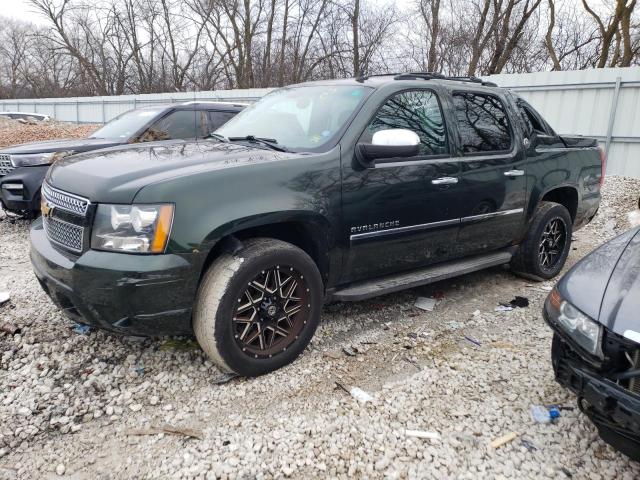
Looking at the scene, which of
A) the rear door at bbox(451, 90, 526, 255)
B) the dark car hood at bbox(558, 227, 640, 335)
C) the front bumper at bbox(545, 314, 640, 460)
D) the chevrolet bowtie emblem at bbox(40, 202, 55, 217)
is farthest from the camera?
the rear door at bbox(451, 90, 526, 255)

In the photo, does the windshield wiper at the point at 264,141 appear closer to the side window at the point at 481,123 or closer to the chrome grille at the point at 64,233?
the chrome grille at the point at 64,233

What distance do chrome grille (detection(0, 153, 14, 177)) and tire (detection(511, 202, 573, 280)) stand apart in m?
5.96

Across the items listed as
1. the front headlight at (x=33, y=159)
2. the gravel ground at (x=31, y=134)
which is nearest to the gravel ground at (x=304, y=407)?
the front headlight at (x=33, y=159)

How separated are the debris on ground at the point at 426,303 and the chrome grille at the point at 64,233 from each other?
2746 millimetres

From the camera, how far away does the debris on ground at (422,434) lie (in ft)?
8.17

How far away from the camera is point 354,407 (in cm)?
273

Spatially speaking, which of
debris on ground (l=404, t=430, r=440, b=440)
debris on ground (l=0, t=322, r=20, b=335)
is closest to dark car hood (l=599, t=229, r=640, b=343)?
debris on ground (l=404, t=430, r=440, b=440)

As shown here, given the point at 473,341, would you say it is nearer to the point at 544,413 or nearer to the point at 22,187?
the point at 544,413

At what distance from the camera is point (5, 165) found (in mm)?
5945

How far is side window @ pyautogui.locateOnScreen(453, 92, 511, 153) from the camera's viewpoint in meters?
3.93

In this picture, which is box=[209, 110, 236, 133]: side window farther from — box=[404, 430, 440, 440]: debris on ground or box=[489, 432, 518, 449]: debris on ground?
box=[489, 432, 518, 449]: debris on ground

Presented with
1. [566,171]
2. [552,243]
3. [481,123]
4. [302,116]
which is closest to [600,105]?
[566,171]

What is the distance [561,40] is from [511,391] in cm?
2541

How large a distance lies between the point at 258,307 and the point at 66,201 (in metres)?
1.28
